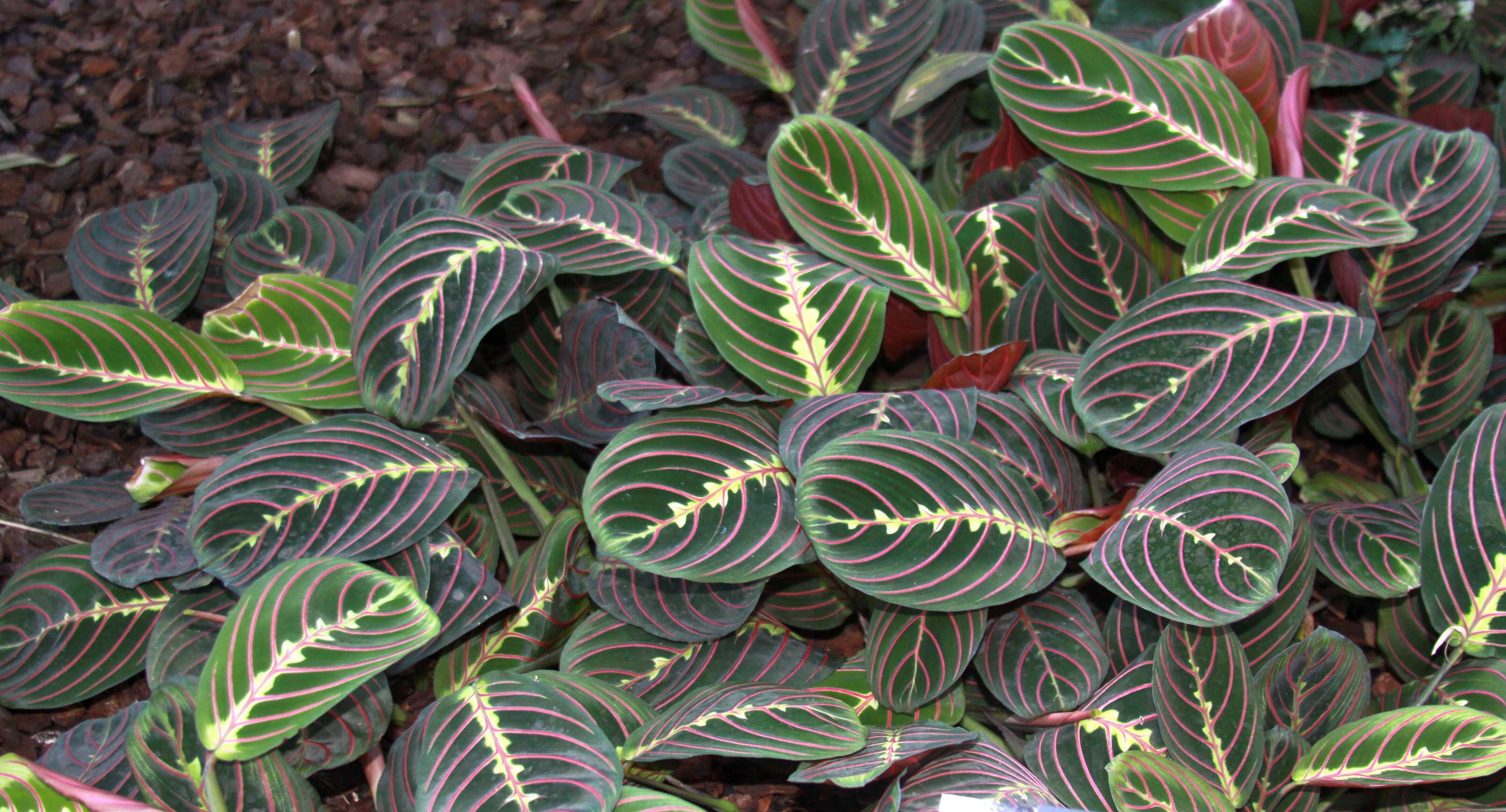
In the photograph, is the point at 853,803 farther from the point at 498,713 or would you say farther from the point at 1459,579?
the point at 1459,579

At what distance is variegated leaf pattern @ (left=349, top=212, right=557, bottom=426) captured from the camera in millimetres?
1401

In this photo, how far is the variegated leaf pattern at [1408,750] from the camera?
1.15 meters

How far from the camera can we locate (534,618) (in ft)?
4.98

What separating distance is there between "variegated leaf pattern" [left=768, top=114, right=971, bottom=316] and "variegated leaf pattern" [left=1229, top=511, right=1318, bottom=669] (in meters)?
0.63

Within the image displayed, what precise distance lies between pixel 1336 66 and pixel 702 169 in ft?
4.27

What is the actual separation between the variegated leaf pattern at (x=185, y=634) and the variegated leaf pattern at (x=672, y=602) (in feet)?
1.86

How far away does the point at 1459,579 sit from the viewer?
4.33 feet

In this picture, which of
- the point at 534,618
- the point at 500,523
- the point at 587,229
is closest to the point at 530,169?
the point at 587,229

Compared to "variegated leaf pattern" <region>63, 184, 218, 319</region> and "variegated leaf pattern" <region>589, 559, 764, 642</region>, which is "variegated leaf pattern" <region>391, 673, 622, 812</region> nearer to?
"variegated leaf pattern" <region>589, 559, 764, 642</region>

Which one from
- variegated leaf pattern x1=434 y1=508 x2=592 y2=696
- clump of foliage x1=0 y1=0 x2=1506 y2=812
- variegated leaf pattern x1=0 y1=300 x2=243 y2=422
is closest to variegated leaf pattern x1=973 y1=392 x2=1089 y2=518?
clump of foliage x1=0 y1=0 x2=1506 y2=812

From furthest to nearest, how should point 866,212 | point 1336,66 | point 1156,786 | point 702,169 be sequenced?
point 702,169
point 1336,66
point 866,212
point 1156,786

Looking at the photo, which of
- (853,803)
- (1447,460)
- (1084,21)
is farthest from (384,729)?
(1084,21)

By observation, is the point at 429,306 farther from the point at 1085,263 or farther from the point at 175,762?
the point at 1085,263

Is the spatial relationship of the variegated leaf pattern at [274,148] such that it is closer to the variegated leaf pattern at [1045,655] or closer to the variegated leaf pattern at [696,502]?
the variegated leaf pattern at [696,502]
